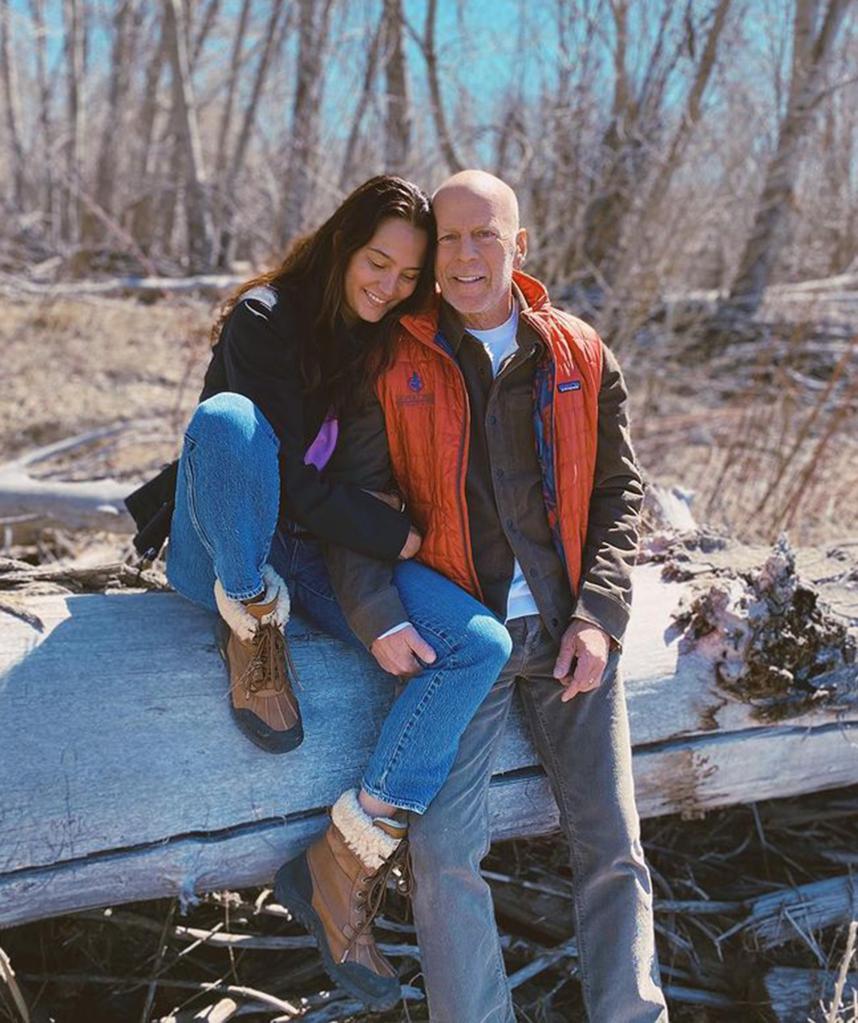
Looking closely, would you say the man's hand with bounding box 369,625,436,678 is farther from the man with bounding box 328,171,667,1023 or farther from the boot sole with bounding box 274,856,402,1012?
the boot sole with bounding box 274,856,402,1012

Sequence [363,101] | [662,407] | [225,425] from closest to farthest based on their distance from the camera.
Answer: [225,425]
[662,407]
[363,101]

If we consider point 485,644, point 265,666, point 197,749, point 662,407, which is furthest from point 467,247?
point 662,407

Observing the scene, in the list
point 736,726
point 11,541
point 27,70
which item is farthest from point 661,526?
point 27,70

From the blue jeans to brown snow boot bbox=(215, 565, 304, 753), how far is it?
0.07 meters

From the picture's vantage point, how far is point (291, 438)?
2.55 meters

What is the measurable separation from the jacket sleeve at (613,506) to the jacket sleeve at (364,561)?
0.52m

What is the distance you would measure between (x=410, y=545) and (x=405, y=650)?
1.03 ft

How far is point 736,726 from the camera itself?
3.09 metres

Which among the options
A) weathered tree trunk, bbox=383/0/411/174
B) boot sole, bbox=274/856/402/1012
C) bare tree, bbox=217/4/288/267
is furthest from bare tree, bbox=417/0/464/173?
boot sole, bbox=274/856/402/1012

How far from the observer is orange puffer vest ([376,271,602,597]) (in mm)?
2693

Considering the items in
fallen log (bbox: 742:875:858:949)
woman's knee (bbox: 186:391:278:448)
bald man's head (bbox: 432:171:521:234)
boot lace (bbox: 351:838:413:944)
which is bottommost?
fallen log (bbox: 742:875:858:949)

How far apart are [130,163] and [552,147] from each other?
12.1m

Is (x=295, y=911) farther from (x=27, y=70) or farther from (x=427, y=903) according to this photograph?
(x=27, y=70)

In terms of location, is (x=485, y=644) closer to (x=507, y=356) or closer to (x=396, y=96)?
(x=507, y=356)
